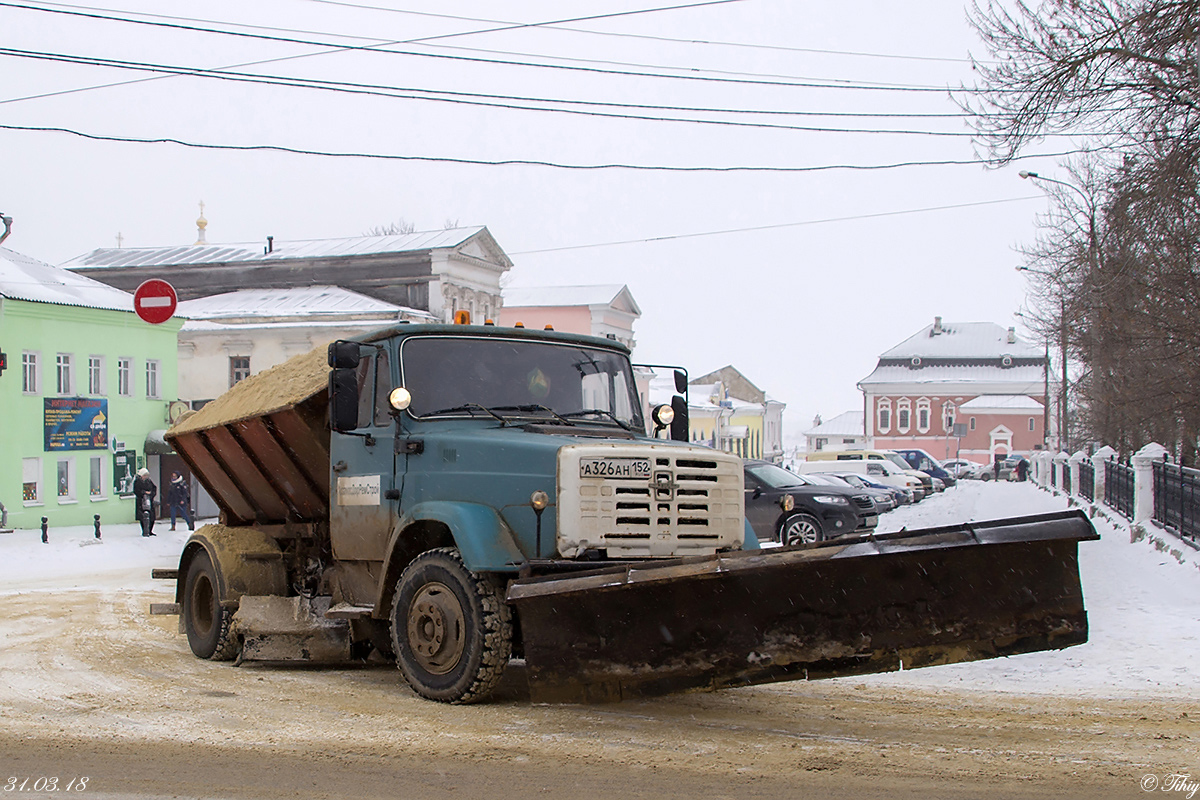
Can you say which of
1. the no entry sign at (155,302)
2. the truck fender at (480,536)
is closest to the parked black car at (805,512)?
the no entry sign at (155,302)

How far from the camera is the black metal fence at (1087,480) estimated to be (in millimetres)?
32091

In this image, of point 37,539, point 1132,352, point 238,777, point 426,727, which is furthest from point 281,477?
point 1132,352

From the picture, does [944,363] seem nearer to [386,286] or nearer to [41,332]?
[386,286]

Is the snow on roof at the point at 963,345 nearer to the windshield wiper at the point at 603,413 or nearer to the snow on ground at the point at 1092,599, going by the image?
the snow on ground at the point at 1092,599

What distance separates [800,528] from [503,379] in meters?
12.8

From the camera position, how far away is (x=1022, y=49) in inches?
632

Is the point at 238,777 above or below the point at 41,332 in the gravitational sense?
below

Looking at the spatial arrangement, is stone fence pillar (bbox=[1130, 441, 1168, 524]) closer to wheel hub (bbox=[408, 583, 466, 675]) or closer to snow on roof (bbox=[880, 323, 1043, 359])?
wheel hub (bbox=[408, 583, 466, 675])

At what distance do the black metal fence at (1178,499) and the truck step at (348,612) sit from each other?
39.7ft

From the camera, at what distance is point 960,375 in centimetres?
10788

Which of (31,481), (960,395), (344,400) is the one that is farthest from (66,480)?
(960,395)

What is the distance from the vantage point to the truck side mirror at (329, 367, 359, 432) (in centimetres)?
810

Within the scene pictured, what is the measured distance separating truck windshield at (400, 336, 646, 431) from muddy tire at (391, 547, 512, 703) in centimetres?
110

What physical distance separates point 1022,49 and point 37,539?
22672 millimetres
